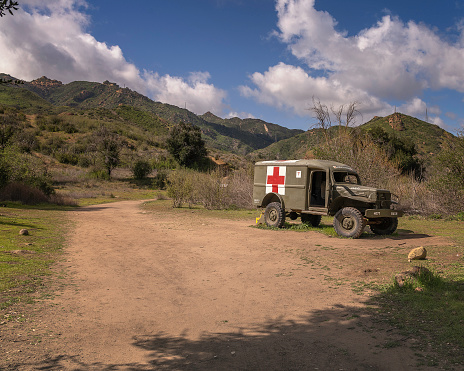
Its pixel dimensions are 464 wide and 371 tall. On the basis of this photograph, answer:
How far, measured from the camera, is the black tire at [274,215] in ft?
47.3

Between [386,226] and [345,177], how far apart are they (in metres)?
2.32

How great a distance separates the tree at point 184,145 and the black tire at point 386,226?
43.1 m

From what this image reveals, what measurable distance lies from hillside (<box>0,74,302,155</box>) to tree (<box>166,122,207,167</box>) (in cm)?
4566

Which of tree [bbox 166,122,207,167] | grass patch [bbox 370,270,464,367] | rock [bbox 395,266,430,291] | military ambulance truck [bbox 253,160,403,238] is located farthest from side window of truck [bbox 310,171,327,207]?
tree [bbox 166,122,207,167]

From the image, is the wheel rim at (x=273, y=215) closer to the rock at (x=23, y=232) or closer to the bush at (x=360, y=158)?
the bush at (x=360, y=158)

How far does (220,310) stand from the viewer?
5.75 metres

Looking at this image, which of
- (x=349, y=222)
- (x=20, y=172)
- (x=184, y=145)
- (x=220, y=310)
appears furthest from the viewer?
(x=184, y=145)

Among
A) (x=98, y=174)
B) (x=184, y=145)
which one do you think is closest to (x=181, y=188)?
(x=98, y=174)

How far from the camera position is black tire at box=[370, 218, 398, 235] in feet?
41.7

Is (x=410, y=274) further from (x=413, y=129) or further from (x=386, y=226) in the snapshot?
(x=413, y=129)

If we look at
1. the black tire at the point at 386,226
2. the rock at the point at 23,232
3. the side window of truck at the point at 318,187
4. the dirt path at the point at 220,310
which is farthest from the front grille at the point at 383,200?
the rock at the point at 23,232

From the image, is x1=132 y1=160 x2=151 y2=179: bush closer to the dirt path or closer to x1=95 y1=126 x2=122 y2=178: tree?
x1=95 y1=126 x2=122 y2=178: tree

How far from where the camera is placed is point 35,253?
889cm

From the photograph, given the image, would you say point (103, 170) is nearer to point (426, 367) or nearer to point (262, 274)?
point (262, 274)
